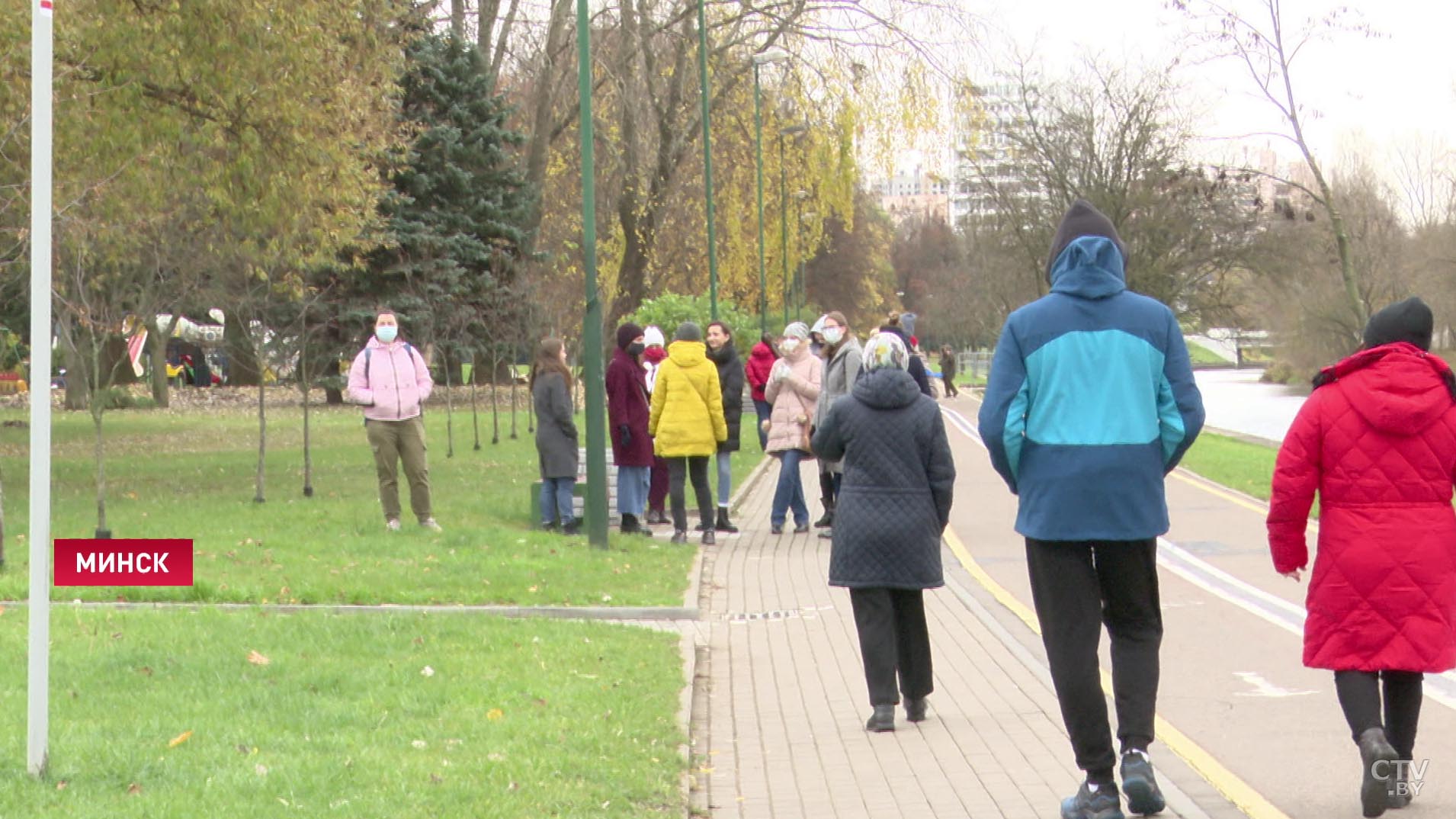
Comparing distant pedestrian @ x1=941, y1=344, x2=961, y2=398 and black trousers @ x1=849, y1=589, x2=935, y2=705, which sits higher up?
distant pedestrian @ x1=941, y1=344, x2=961, y2=398

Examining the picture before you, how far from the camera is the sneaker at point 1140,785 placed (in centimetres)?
586

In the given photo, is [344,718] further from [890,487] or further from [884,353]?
[884,353]

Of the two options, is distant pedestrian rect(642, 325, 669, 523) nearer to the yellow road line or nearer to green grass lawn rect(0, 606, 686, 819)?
green grass lawn rect(0, 606, 686, 819)

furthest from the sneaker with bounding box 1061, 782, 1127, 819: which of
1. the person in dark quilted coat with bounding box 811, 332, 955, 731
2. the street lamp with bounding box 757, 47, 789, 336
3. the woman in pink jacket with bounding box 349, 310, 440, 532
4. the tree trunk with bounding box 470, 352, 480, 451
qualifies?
the street lamp with bounding box 757, 47, 789, 336

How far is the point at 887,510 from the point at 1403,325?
7.83 feet

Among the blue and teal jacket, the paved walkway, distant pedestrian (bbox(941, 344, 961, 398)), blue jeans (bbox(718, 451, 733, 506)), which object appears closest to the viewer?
the blue and teal jacket

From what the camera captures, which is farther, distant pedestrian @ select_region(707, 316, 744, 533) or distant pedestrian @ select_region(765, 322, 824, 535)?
distant pedestrian @ select_region(707, 316, 744, 533)

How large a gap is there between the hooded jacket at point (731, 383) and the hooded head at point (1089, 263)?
12.8 metres

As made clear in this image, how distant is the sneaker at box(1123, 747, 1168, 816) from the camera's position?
5855mm

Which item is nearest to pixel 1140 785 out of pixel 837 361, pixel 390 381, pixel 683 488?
pixel 837 361

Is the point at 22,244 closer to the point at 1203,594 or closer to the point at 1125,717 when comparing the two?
the point at 1203,594

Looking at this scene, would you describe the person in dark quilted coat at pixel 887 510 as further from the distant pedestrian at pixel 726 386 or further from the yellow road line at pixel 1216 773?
the distant pedestrian at pixel 726 386

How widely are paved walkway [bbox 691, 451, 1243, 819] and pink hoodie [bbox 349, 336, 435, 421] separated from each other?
429cm

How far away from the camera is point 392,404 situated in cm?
1554
